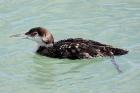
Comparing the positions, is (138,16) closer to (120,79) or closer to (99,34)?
(99,34)

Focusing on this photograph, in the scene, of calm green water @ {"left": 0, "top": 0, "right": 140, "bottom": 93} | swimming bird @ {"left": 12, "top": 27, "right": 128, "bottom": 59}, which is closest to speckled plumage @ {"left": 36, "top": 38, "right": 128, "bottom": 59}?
swimming bird @ {"left": 12, "top": 27, "right": 128, "bottom": 59}

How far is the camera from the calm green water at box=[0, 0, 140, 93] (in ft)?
33.9

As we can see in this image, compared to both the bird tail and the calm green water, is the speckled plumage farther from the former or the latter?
the calm green water

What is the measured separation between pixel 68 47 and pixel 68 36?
94cm

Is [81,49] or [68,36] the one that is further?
[68,36]

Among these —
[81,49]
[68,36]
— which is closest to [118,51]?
[81,49]

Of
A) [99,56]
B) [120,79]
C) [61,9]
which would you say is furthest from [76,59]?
[61,9]

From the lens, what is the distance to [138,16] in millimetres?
12945

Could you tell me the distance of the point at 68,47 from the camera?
11.6 m

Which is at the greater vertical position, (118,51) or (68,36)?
(68,36)

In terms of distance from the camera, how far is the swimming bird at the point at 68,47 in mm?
11324

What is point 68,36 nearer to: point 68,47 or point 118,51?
point 68,47

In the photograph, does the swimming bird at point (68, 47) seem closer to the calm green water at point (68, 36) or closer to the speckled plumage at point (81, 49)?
the speckled plumage at point (81, 49)

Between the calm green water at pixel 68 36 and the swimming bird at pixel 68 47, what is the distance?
114mm
